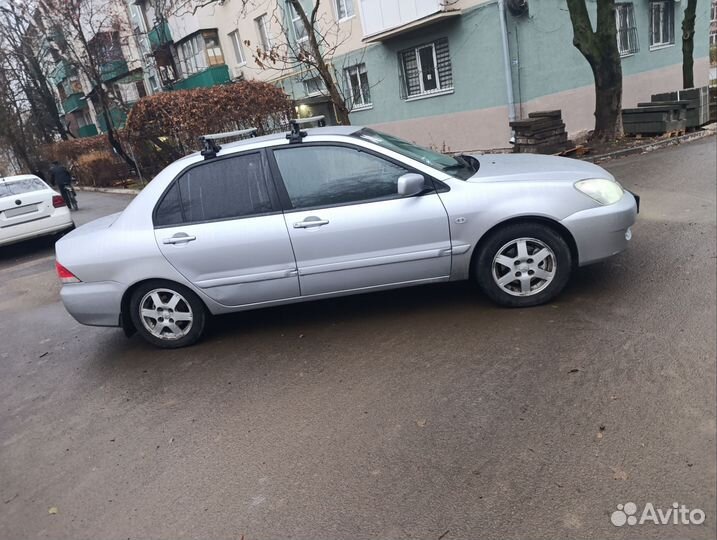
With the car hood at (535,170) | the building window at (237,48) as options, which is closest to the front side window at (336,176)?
the car hood at (535,170)

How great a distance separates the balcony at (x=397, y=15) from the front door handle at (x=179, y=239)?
469 inches

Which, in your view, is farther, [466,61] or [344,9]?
[344,9]

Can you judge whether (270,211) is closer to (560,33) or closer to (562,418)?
(562,418)

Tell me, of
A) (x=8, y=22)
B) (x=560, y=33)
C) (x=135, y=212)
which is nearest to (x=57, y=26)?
(x=8, y=22)

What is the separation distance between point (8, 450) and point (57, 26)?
935 inches

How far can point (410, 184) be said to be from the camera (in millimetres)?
3916

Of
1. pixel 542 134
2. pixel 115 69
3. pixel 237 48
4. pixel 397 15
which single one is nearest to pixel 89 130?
pixel 115 69

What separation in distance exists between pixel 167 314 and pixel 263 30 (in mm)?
20291

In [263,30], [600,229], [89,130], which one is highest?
[263,30]

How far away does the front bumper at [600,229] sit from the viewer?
13.2 ft

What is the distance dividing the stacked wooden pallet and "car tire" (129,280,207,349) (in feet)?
34.7

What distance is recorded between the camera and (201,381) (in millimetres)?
4062

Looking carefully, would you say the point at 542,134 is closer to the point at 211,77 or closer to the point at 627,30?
the point at 627,30

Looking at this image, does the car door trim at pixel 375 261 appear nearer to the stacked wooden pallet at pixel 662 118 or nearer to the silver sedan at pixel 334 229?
the silver sedan at pixel 334 229
